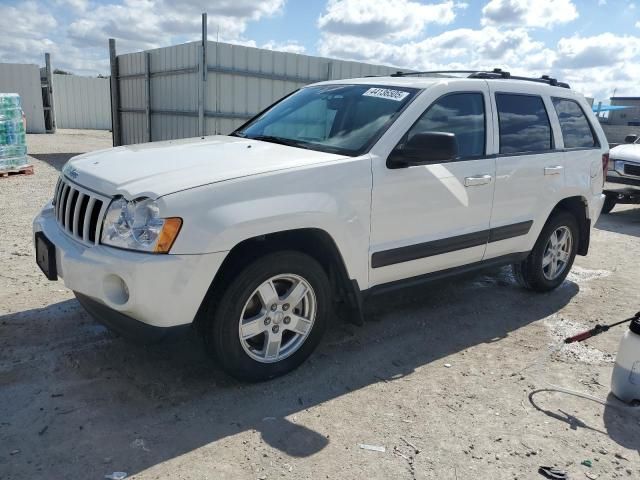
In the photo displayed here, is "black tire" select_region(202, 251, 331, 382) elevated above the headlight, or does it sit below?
below

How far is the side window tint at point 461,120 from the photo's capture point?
381cm

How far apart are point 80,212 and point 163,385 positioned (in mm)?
1117

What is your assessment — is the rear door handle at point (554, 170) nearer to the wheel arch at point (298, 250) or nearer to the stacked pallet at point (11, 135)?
the wheel arch at point (298, 250)

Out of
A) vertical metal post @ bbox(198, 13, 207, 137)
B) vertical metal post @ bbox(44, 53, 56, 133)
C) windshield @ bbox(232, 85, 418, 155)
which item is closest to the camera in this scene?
windshield @ bbox(232, 85, 418, 155)

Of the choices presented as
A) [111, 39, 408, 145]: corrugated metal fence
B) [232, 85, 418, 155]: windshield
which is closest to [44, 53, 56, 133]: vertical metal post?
[111, 39, 408, 145]: corrugated metal fence

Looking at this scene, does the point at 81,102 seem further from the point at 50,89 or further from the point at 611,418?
the point at 611,418

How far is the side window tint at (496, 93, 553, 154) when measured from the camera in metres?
4.30

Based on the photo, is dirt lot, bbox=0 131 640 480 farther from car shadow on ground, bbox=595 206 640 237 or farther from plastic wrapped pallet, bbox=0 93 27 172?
plastic wrapped pallet, bbox=0 93 27 172

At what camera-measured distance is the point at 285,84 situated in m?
12.6

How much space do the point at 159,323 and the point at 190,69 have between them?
9912 mm

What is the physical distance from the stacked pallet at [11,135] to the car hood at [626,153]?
11082 mm

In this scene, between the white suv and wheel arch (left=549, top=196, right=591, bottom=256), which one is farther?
wheel arch (left=549, top=196, right=591, bottom=256)

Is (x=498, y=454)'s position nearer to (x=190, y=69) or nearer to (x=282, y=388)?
(x=282, y=388)

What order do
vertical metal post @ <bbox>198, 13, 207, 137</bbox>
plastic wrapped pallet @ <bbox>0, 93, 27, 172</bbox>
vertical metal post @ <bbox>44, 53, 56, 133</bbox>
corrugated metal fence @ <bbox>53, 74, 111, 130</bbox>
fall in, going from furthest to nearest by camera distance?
corrugated metal fence @ <bbox>53, 74, 111, 130</bbox>
vertical metal post @ <bbox>44, 53, 56, 133</bbox>
vertical metal post @ <bbox>198, 13, 207, 137</bbox>
plastic wrapped pallet @ <bbox>0, 93, 27, 172</bbox>
